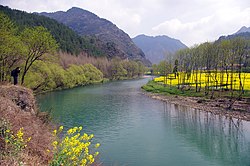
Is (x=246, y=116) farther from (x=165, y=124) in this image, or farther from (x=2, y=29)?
(x=2, y=29)

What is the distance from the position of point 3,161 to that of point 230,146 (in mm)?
17268

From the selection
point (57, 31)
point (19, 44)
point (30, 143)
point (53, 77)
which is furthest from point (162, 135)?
point (57, 31)

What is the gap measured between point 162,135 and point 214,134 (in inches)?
183

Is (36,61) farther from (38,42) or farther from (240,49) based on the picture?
(240,49)

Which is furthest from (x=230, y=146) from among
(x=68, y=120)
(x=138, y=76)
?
(x=138, y=76)

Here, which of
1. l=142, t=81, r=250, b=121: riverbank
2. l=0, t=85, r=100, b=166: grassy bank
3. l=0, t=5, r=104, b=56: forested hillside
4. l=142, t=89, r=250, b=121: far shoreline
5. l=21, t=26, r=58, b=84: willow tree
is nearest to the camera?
l=0, t=85, r=100, b=166: grassy bank

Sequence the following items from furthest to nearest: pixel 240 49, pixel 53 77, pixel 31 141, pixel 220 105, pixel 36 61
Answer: pixel 53 77
pixel 36 61
pixel 240 49
pixel 220 105
pixel 31 141

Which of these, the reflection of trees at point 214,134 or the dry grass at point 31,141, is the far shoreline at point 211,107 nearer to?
the reflection of trees at point 214,134

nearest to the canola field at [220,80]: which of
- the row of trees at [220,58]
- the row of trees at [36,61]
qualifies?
the row of trees at [220,58]

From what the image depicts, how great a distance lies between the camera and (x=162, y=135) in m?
22.0

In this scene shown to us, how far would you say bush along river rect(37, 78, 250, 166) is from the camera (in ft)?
53.7

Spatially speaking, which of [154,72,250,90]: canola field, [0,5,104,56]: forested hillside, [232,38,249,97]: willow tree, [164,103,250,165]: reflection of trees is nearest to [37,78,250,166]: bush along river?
[164,103,250,165]: reflection of trees

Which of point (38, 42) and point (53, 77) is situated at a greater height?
point (38, 42)

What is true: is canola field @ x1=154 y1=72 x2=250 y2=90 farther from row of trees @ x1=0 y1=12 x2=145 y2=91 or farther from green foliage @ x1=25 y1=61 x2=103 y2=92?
green foliage @ x1=25 y1=61 x2=103 y2=92
